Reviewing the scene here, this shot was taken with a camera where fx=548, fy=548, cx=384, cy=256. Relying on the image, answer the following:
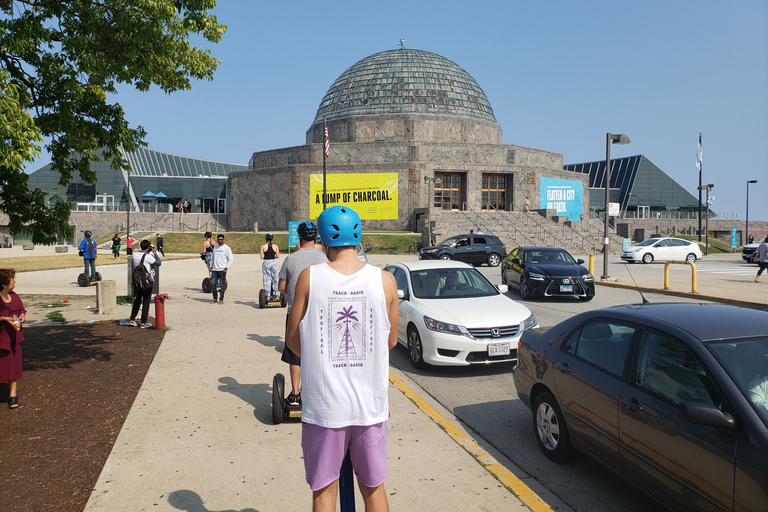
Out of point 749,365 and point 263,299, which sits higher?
point 749,365

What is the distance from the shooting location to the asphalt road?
12.0 feet

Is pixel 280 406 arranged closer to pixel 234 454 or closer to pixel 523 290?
pixel 234 454

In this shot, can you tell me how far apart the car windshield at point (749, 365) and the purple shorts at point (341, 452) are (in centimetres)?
192

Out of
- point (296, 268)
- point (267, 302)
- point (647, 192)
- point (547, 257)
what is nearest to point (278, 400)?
point (296, 268)

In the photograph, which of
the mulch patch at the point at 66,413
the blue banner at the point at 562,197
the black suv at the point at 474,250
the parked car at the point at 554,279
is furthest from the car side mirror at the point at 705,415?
the blue banner at the point at 562,197

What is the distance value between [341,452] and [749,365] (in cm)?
230

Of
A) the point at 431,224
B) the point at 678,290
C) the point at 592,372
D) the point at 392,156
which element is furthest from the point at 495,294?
the point at 392,156

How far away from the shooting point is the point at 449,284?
7887 mm

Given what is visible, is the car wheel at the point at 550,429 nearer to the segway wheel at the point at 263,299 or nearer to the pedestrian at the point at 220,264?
the segway wheel at the point at 263,299

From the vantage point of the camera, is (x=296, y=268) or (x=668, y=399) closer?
(x=668, y=399)

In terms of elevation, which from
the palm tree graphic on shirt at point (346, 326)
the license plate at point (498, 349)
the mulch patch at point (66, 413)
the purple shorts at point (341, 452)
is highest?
→ the palm tree graphic on shirt at point (346, 326)

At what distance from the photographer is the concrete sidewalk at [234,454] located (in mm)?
3475

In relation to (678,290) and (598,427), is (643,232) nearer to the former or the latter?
(678,290)

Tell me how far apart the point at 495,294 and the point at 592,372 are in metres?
3.90
